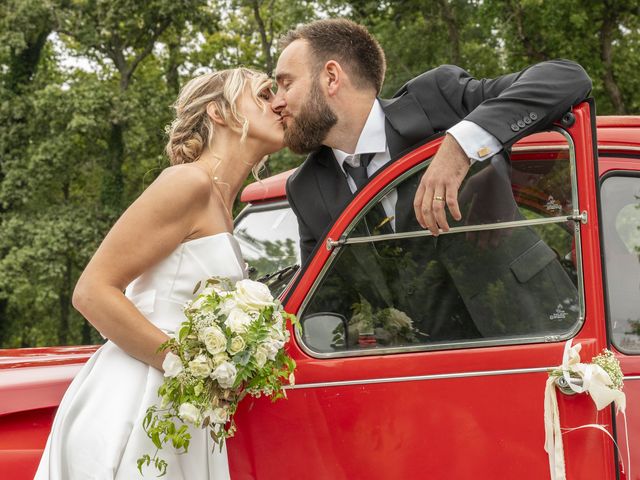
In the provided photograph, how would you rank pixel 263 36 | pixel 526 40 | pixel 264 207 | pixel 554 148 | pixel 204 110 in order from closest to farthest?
1. pixel 554 148
2. pixel 204 110
3. pixel 264 207
4. pixel 526 40
5. pixel 263 36

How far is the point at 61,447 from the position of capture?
276 cm

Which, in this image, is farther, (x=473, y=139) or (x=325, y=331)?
(x=325, y=331)

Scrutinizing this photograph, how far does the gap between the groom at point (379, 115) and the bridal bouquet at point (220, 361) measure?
17.6 inches

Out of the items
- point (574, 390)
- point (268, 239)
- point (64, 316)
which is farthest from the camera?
point (64, 316)

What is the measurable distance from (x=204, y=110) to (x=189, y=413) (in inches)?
52.7

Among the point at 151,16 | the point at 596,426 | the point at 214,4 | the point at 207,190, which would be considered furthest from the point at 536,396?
the point at 214,4

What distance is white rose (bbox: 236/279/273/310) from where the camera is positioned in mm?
2631

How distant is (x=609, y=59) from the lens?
60.3ft

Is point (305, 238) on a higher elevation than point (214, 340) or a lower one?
higher

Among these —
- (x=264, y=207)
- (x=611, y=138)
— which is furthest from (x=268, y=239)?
(x=611, y=138)

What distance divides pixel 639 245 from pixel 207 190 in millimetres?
1576

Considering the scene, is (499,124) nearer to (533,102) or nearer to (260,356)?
(533,102)

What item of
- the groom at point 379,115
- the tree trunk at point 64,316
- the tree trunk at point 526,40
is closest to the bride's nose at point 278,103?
the groom at point 379,115

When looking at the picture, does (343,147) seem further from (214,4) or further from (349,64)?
(214,4)
